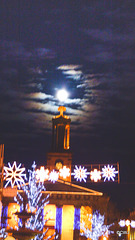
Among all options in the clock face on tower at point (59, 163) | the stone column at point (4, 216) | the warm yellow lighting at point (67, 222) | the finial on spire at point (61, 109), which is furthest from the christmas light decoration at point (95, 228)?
the finial on spire at point (61, 109)

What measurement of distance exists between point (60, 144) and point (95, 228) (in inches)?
493

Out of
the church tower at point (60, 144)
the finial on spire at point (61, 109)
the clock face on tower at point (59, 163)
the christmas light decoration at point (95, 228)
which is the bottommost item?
the christmas light decoration at point (95, 228)

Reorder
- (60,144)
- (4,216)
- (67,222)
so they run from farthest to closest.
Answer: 1. (60,144)
2. (67,222)
3. (4,216)

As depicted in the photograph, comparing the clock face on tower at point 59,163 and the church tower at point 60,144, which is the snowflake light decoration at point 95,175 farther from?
the clock face on tower at point 59,163

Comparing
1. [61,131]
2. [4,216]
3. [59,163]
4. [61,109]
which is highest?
[61,109]

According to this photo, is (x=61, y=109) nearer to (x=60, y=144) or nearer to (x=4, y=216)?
(x=60, y=144)

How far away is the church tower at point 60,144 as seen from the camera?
174ft

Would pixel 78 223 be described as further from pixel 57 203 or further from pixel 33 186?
→ pixel 33 186

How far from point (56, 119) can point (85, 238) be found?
57.4ft

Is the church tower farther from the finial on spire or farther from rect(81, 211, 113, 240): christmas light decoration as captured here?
rect(81, 211, 113, 240): christmas light decoration

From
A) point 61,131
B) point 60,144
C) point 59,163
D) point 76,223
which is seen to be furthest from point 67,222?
point 61,131

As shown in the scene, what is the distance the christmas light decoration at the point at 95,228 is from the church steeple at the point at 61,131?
10.2 meters

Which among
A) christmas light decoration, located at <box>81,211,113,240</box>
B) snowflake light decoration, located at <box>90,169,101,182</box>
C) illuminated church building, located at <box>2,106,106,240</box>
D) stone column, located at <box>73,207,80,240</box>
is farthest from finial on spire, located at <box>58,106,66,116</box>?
snowflake light decoration, located at <box>90,169,101,182</box>

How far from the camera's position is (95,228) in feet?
165
